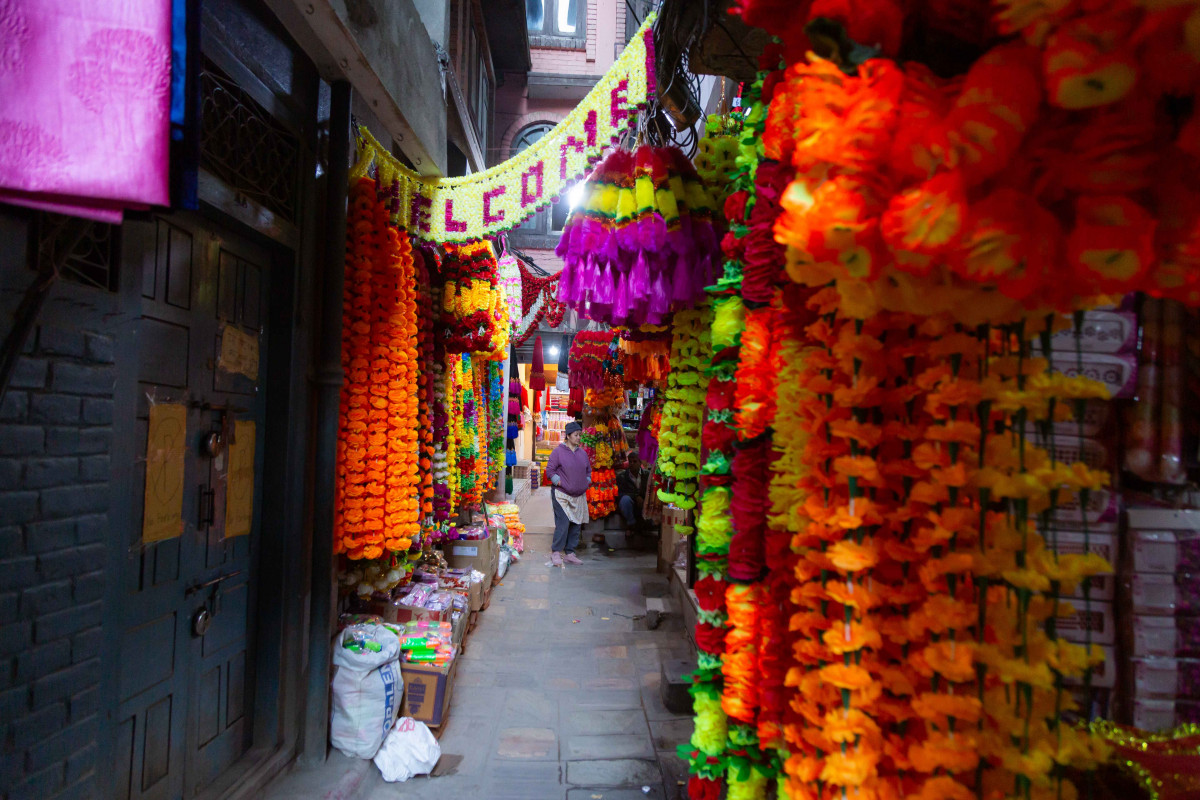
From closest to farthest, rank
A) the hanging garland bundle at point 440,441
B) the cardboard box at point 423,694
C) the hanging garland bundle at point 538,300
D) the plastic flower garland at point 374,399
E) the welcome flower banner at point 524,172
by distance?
the welcome flower banner at point 524,172 < the plastic flower garland at point 374,399 < the cardboard box at point 423,694 < the hanging garland bundle at point 440,441 < the hanging garland bundle at point 538,300

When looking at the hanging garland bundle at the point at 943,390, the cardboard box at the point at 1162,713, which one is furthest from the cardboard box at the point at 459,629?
the cardboard box at the point at 1162,713

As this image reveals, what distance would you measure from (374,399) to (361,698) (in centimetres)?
183

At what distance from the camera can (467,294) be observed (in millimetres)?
5270

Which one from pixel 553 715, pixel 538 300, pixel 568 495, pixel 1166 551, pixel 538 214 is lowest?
pixel 553 715

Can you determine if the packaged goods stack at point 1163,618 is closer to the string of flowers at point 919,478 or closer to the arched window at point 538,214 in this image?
the string of flowers at point 919,478

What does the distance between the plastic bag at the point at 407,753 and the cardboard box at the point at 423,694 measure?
0.16 m

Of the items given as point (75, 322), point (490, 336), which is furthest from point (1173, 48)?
point (490, 336)

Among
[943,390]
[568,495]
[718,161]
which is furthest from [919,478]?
[568,495]

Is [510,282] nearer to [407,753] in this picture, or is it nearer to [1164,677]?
[407,753]

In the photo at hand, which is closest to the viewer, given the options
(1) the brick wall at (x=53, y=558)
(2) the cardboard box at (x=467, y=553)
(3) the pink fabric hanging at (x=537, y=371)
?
(1) the brick wall at (x=53, y=558)

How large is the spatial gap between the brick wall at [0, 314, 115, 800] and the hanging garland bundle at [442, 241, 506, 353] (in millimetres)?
3335

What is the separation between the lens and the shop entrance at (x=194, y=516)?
2.37 meters

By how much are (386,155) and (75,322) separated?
2.62 metres

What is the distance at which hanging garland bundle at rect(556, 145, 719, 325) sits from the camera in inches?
102
